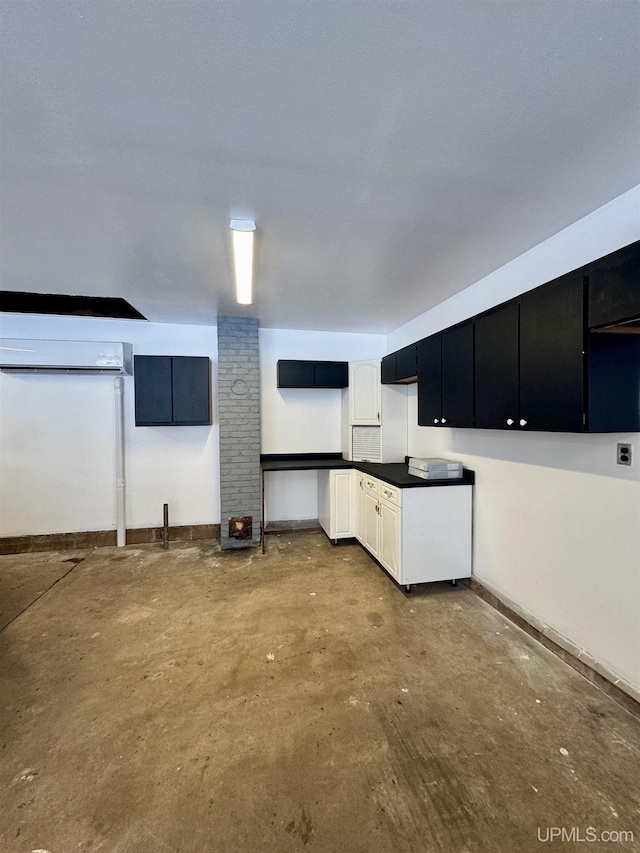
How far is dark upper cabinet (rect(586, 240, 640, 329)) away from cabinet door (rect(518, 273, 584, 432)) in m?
0.06

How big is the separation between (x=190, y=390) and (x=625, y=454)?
154 inches

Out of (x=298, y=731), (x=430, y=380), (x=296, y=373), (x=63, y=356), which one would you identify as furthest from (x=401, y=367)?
(x=63, y=356)

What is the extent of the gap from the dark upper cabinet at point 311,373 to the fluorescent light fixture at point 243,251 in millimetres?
1343

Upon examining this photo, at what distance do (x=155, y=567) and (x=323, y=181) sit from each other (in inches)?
147

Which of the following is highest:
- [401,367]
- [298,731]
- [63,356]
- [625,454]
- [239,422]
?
[63,356]

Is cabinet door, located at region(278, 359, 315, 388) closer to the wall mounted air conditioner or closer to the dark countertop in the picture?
the dark countertop

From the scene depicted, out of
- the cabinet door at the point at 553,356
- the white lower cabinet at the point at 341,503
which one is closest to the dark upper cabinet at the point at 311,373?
the white lower cabinet at the point at 341,503

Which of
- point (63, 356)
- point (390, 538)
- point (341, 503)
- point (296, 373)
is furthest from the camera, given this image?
point (296, 373)

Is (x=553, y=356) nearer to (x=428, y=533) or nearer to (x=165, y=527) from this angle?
(x=428, y=533)

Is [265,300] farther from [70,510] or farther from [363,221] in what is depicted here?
[70,510]

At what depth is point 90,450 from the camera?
405cm

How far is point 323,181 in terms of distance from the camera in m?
1.68

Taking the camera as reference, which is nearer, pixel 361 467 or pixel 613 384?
pixel 613 384

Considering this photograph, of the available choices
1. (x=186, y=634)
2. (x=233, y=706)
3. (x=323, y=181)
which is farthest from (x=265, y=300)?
(x=233, y=706)
